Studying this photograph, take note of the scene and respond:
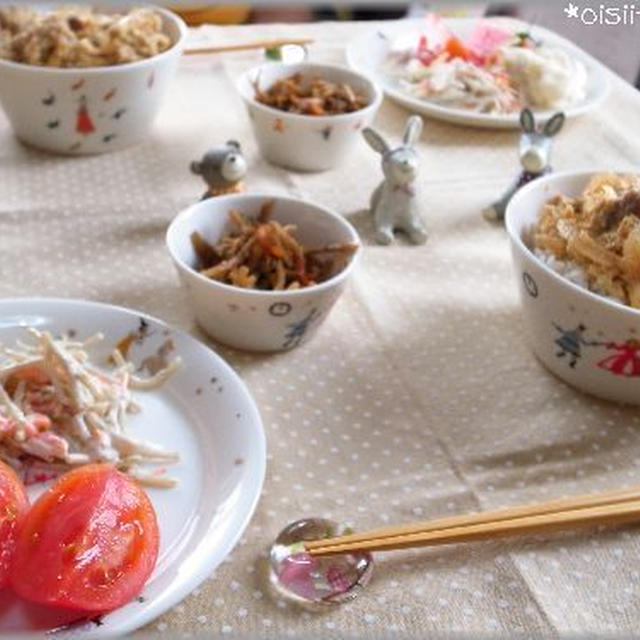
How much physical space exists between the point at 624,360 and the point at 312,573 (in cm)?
30

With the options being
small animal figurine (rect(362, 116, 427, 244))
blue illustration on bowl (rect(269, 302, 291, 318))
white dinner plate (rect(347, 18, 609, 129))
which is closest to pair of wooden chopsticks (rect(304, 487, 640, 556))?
blue illustration on bowl (rect(269, 302, 291, 318))

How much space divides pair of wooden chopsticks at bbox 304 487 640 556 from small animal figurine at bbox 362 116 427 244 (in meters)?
0.40

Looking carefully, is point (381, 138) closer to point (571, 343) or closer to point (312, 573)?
point (571, 343)

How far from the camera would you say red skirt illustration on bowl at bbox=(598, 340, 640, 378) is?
0.70 meters

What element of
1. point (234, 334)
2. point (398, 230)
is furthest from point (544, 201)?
point (234, 334)

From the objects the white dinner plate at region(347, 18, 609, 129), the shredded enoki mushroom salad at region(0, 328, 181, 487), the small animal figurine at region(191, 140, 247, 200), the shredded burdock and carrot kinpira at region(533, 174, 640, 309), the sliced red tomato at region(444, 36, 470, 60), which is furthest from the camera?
the sliced red tomato at region(444, 36, 470, 60)

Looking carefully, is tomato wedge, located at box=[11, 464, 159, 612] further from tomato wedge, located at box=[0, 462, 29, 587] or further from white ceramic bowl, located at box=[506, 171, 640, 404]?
white ceramic bowl, located at box=[506, 171, 640, 404]

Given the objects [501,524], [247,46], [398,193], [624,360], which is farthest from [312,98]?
[501,524]

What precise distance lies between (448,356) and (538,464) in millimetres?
145

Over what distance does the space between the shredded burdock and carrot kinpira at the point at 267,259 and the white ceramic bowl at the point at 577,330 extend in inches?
5.9

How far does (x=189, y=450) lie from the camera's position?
25.8 inches

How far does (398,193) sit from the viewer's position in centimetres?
97

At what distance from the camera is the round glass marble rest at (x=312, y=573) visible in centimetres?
55

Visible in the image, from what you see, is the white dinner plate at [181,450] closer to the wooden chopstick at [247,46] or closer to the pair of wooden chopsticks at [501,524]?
the pair of wooden chopsticks at [501,524]
